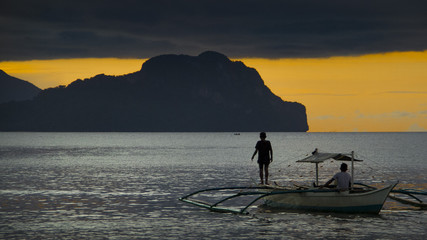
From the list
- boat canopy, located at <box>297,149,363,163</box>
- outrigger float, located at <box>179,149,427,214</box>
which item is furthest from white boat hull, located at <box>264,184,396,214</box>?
boat canopy, located at <box>297,149,363,163</box>

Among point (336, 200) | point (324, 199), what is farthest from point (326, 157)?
point (336, 200)

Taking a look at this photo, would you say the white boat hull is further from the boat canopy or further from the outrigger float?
the boat canopy

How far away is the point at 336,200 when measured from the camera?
2780cm

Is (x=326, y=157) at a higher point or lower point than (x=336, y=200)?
higher

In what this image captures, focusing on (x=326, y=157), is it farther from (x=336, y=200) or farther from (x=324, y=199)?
(x=336, y=200)

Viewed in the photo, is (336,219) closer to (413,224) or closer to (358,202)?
(358,202)

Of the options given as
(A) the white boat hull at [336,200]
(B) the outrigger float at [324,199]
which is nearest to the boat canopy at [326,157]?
Answer: (B) the outrigger float at [324,199]

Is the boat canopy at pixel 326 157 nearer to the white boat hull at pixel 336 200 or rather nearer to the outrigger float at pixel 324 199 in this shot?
the outrigger float at pixel 324 199

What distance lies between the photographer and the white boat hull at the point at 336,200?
1068 inches

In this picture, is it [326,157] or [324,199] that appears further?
A: [326,157]

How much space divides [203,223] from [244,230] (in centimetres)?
247

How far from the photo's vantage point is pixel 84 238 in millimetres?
22000

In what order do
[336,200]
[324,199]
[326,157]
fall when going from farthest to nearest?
[326,157]
[324,199]
[336,200]

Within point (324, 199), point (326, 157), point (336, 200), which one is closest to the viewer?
point (336, 200)
